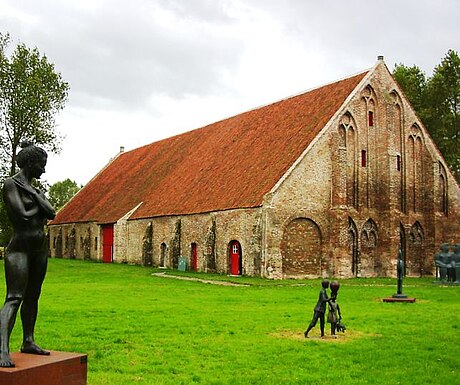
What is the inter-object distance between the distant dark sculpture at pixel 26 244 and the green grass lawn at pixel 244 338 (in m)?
2.01

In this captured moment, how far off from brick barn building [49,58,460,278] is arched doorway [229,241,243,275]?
0.06 m

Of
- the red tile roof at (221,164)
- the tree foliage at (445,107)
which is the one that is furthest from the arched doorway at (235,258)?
the tree foliage at (445,107)

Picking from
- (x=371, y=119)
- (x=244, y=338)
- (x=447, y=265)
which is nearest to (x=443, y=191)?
(x=371, y=119)

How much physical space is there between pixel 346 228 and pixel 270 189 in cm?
556

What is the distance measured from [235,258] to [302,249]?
13.2ft

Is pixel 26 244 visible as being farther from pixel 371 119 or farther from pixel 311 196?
pixel 371 119

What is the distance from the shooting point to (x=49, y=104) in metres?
44.3

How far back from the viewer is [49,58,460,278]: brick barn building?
3547 centimetres

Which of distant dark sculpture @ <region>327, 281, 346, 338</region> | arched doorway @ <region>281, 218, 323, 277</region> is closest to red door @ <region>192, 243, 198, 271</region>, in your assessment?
arched doorway @ <region>281, 218, 323, 277</region>

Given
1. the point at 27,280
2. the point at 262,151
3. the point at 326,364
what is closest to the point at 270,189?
the point at 262,151

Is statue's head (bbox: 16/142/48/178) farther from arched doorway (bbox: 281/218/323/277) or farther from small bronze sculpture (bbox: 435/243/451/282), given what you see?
small bronze sculpture (bbox: 435/243/451/282)

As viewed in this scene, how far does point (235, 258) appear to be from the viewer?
3700cm

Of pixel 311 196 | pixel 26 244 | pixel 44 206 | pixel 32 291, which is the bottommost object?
pixel 32 291

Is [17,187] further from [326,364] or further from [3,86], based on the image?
[3,86]
